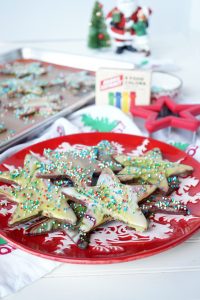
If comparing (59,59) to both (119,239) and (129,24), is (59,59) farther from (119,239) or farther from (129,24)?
(119,239)

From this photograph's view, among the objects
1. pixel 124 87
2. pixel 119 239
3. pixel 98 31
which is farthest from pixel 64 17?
pixel 119 239

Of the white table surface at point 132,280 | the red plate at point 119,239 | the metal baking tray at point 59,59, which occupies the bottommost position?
the white table surface at point 132,280

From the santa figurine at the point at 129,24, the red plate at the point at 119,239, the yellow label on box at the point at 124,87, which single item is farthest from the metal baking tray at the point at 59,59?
the red plate at the point at 119,239

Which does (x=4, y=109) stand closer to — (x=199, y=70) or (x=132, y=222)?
(x=132, y=222)

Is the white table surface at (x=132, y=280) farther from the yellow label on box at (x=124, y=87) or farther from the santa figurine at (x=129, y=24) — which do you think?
the santa figurine at (x=129, y=24)

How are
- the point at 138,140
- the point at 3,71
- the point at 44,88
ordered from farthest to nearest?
the point at 3,71
the point at 44,88
the point at 138,140

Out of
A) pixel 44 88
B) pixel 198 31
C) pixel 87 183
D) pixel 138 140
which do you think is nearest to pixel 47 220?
pixel 87 183
